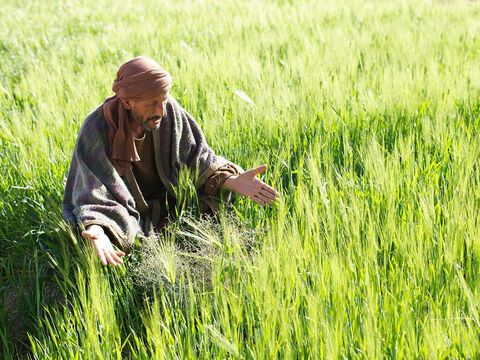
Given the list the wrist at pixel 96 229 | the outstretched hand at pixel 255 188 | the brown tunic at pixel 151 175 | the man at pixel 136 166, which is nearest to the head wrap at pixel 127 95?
the man at pixel 136 166

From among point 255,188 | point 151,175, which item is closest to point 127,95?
point 151,175

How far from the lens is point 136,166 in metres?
2.18

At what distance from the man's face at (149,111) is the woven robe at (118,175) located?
140mm

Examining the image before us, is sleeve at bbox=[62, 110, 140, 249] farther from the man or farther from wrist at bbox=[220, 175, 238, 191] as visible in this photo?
wrist at bbox=[220, 175, 238, 191]

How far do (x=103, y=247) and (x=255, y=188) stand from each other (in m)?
0.59

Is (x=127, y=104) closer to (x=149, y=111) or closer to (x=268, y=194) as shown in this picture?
(x=149, y=111)

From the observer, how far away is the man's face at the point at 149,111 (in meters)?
1.91

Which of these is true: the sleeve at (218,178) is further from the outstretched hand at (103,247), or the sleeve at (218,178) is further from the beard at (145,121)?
the outstretched hand at (103,247)

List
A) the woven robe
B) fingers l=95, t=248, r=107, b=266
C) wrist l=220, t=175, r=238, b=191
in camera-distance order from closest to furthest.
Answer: fingers l=95, t=248, r=107, b=266 → the woven robe → wrist l=220, t=175, r=238, b=191

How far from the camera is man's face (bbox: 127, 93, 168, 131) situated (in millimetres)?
1908

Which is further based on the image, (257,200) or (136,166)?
(136,166)

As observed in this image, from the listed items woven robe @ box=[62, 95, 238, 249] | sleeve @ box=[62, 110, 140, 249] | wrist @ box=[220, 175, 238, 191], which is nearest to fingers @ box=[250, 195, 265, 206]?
wrist @ box=[220, 175, 238, 191]

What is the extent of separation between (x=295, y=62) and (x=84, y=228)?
2144 millimetres

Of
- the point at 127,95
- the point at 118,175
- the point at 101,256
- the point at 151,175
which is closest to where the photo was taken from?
the point at 101,256
